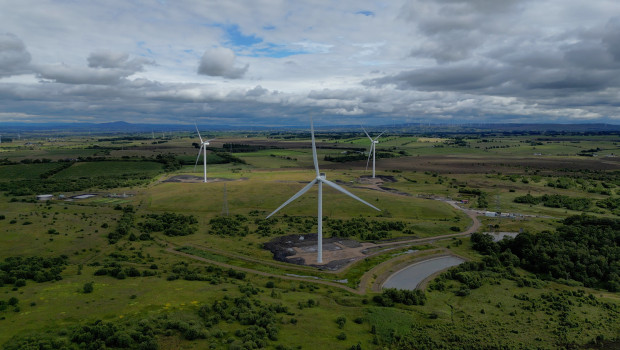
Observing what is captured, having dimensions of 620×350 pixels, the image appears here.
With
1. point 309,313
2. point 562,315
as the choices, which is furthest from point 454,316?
point 309,313

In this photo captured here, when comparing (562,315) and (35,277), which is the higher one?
(35,277)

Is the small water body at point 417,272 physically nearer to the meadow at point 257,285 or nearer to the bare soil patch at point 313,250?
the meadow at point 257,285

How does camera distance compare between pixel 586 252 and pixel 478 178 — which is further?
pixel 478 178

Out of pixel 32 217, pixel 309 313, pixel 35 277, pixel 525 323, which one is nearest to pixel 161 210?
pixel 32 217

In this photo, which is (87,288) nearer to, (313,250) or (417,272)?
(313,250)

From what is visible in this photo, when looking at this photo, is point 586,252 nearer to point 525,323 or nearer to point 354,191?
point 525,323

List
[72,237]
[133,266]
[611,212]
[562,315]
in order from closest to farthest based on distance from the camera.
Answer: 1. [562,315]
2. [133,266]
3. [72,237]
4. [611,212]

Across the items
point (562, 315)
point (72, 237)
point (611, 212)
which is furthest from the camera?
point (611, 212)

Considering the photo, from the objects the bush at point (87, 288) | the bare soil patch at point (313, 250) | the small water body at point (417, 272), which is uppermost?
the bush at point (87, 288)

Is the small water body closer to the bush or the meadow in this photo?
the meadow

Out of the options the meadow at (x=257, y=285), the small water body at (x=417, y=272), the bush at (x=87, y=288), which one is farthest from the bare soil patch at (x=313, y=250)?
the bush at (x=87, y=288)
